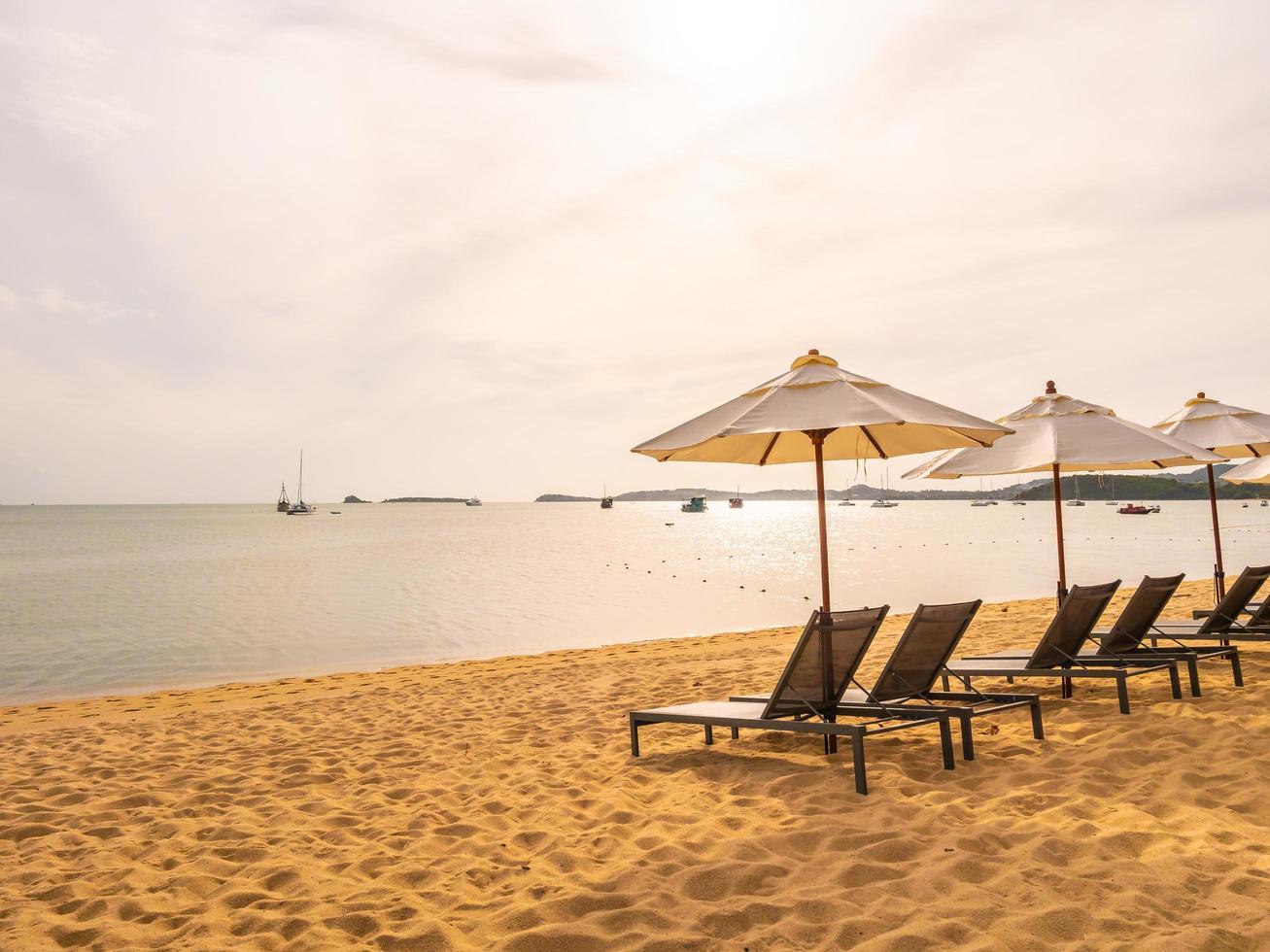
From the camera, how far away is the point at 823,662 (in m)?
4.80

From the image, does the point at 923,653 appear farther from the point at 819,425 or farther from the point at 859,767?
the point at 819,425

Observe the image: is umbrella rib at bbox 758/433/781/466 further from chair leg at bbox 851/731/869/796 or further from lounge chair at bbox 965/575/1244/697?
chair leg at bbox 851/731/869/796

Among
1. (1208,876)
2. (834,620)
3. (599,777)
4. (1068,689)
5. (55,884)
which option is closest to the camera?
(1208,876)

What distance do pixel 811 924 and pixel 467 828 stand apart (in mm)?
1971

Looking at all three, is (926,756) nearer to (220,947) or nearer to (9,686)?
(220,947)

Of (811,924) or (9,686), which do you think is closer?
(811,924)

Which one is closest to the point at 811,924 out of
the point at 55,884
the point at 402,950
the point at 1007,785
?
the point at 402,950

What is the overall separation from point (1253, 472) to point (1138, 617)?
5.31 meters

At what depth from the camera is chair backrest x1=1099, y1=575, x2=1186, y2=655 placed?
6.29m

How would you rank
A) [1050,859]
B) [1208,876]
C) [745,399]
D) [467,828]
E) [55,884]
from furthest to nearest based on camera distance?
[745,399]
[467,828]
[55,884]
[1050,859]
[1208,876]

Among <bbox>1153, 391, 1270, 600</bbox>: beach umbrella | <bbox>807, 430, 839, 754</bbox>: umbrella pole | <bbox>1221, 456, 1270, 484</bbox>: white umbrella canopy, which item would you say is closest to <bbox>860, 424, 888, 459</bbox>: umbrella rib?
<bbox>807, 430, 839, 754</bbox>: umbrella pole

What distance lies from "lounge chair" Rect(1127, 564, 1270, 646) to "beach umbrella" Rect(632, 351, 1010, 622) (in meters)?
2.73

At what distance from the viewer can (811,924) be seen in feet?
9.51

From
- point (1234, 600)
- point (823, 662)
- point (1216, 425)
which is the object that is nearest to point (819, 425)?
point (823, 662)
